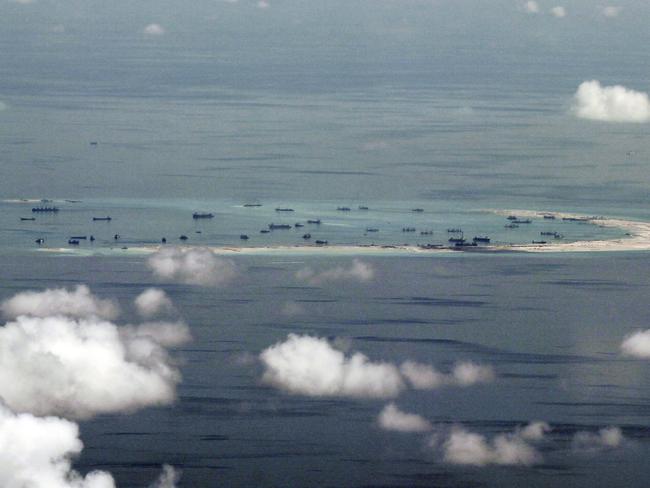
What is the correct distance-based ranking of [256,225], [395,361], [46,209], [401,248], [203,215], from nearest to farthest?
[395,361]
[401,248]
[256,225]
[203,215]
[46,209]

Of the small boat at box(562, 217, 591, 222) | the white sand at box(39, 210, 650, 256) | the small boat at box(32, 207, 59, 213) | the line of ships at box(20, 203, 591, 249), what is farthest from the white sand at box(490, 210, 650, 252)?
the small boat at box(32, 207, 59, 213)

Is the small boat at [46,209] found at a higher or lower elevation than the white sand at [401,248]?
higher

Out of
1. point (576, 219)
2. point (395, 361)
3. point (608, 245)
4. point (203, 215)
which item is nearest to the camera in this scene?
point (395, 361)

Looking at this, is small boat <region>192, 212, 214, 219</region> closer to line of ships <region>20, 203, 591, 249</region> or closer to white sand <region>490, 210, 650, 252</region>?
line of ships <region>20, 203, 591, 249</region>

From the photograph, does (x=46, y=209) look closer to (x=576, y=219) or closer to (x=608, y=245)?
(x=576, y=219)

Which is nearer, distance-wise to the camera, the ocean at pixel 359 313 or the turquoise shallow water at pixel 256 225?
the ocean at pixel 359 313

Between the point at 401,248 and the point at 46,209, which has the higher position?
the point at 46,209

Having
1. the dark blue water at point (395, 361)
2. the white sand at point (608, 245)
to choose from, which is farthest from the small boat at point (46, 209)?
Result: the white sand at point (608, 245)

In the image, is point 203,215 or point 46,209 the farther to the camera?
point 46,209

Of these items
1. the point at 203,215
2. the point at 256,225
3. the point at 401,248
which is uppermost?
the point at 203,215

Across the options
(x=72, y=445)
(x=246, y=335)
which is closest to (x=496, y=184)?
(x=246, y=335)

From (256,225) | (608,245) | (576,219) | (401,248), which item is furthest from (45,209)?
(608,245)

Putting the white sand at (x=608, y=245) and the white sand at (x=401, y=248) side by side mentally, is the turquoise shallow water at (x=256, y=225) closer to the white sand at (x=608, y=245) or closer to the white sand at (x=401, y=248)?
the white sand at (x=401, y=248)
